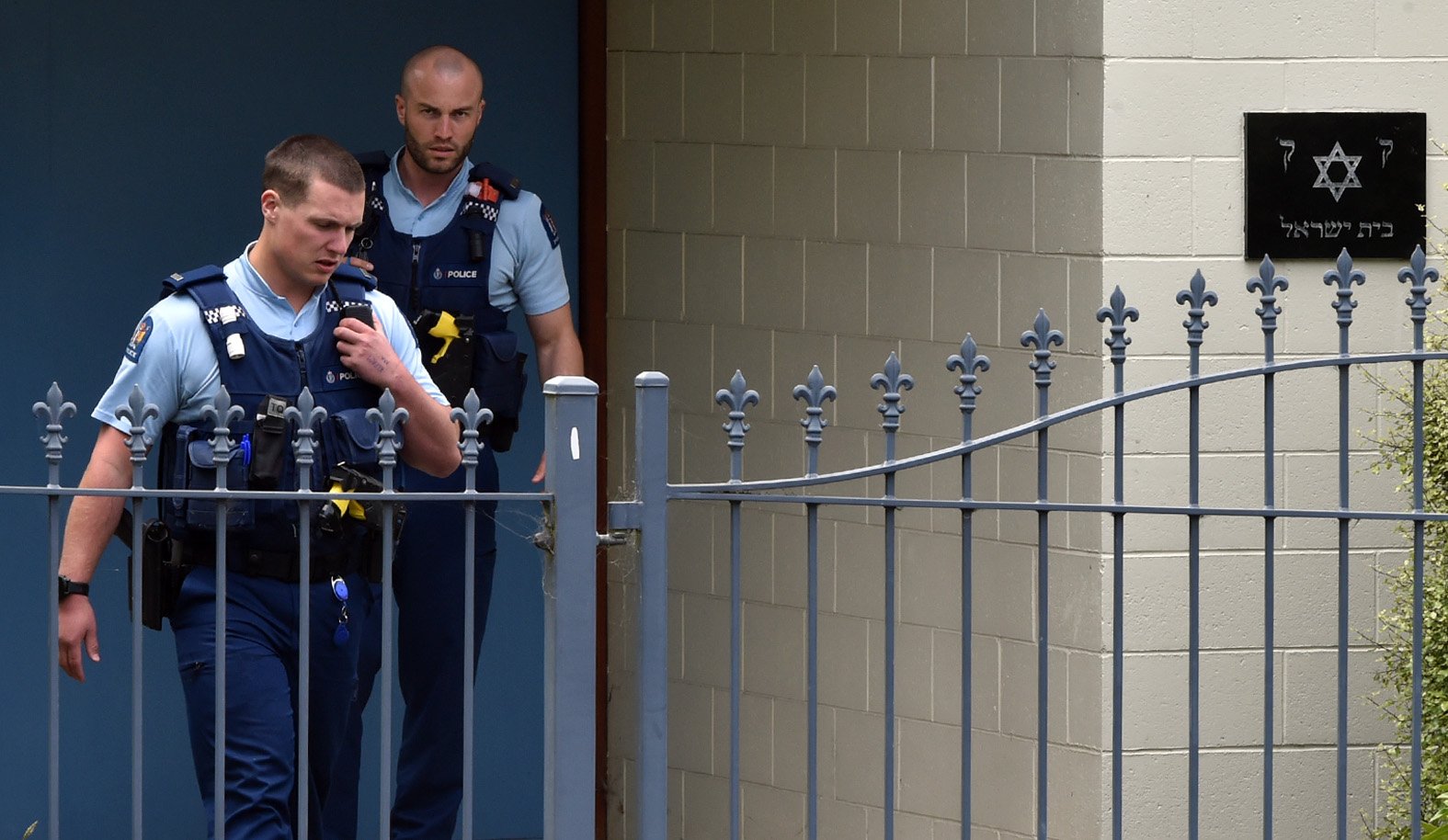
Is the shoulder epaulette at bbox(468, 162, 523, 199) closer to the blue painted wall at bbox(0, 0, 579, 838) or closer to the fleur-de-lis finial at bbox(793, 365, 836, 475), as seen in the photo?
the blue painted wall at bbox(0, 0, 579, 838)

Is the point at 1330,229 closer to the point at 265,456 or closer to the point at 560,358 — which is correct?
the point at 560,358

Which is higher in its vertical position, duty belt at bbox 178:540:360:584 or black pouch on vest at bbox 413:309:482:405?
black pouch on vest at bbox 413:309:482:405

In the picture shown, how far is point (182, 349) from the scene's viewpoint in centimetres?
447

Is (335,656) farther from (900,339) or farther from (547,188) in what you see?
(547,188)

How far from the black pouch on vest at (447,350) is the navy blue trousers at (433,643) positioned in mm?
213

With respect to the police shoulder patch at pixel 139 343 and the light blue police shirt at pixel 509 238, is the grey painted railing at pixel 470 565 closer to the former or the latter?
the police shoulder patch at pixel 139 343

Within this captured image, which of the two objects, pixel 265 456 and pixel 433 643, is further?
pixel 433 643

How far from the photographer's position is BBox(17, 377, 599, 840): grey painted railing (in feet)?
12.3

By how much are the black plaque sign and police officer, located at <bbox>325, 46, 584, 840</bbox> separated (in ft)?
5.79

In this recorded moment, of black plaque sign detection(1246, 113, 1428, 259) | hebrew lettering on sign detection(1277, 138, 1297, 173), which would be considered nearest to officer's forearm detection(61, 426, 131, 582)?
black plaque sign detection(1246, 113, 1428, 259)

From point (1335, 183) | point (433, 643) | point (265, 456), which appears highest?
point (1335, 183)

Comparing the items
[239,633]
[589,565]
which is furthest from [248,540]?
[589,565]

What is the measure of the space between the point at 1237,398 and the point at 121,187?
3.20m

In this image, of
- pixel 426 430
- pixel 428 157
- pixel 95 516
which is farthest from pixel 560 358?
pixel 95 516
